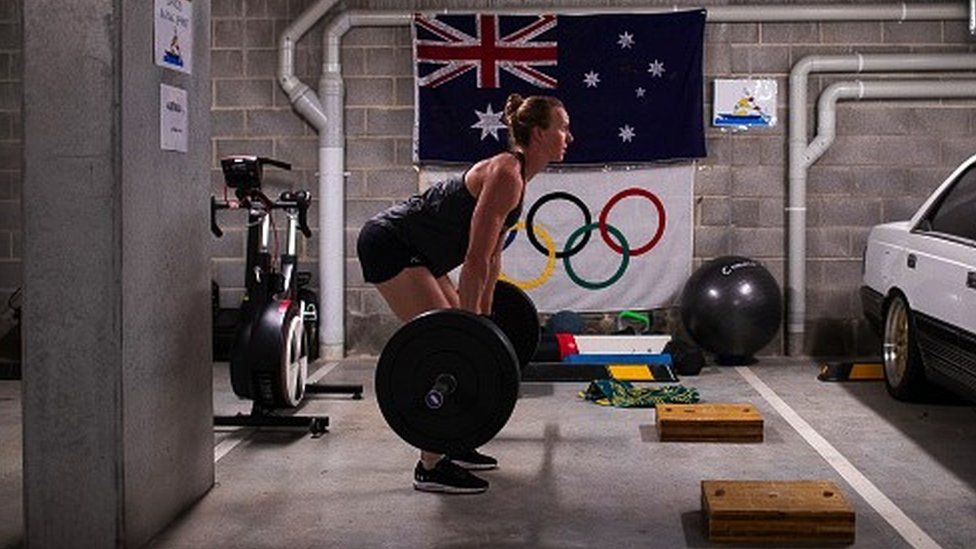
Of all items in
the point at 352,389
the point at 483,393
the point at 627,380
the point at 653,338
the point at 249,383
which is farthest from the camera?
the point at 653,338

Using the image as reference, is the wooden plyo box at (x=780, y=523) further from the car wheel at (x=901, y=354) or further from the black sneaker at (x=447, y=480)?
the car wheel at (x=901, y=354)

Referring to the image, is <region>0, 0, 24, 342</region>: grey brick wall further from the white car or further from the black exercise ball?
the white car

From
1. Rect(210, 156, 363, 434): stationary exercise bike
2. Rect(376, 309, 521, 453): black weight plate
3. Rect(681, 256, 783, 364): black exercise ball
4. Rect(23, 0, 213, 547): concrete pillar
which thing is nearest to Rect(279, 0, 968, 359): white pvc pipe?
Rect(681, 256, 783, 364): black exercise ball

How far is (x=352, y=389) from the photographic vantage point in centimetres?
655

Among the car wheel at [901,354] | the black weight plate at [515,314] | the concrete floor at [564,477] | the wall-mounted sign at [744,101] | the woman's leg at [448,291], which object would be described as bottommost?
the concrete floor at [564,477]

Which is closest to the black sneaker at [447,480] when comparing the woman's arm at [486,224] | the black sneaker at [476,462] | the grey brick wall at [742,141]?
the black sneaker at [476,462]

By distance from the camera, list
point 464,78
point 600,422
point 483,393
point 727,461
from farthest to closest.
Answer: point 464,78 → point 600,422 → point 727,461 → point 483,393

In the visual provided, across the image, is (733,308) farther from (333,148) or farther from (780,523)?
(780,523)

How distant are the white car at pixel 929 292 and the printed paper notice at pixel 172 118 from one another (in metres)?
3.22

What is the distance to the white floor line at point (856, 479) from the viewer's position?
12.6ft

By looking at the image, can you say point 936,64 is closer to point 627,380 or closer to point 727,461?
point 627,380

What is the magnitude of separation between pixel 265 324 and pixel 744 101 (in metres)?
4.21

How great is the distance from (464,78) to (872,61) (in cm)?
281

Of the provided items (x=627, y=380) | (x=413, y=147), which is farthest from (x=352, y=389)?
(x=413, y=147)
